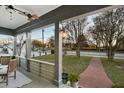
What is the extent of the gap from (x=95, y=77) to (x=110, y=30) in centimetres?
134

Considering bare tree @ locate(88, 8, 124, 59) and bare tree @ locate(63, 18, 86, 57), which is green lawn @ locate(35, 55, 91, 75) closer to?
bare tree @ locate(63, 18, 86, 57)

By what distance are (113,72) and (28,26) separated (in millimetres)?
3966

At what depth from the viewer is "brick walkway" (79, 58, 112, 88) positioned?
3.22 meters

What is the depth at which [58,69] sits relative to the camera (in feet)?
11.8

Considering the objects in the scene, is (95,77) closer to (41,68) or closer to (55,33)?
(55,33)

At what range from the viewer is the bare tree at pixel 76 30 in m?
3.70

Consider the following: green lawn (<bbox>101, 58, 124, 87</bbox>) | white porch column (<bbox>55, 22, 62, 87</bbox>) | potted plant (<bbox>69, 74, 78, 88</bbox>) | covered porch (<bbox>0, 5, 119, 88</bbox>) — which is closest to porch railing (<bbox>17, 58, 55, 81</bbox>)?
covered porch (<bbox>0, 5, 119, 88</bbox>)

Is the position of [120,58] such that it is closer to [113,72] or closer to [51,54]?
[113,72]

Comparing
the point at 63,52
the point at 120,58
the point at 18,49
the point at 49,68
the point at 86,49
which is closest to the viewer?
the point at 120,58

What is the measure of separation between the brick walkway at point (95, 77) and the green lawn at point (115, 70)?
0.13 metres

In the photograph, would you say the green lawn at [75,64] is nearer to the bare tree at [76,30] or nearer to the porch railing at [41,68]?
the bare tree at [76,30]

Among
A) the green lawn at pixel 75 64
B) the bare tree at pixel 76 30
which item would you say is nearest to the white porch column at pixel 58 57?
the green lawn at pixel 75 64
